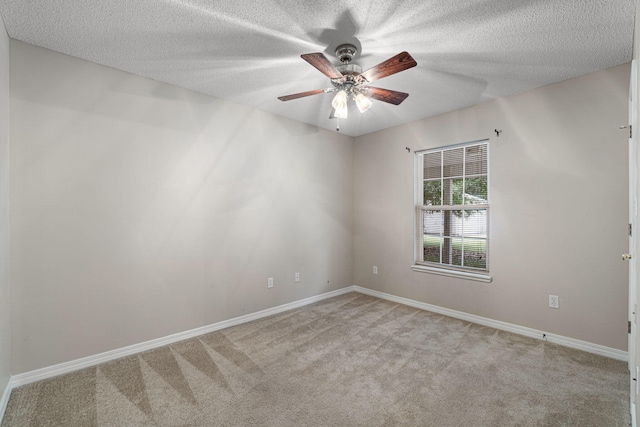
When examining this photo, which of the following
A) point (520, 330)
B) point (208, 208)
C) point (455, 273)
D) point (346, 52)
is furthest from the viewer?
point (455, 273)

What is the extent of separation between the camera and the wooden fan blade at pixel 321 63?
1.77 metres

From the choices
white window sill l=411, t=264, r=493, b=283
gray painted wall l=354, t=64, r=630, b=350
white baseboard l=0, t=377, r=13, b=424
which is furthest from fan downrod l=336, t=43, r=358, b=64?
white baseboard l=0, t=377, r=13, b=424

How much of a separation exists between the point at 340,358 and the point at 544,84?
3209 mm

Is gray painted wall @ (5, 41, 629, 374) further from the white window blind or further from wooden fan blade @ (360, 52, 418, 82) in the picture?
wooden fan blade @ (360, 52, 418, 82)

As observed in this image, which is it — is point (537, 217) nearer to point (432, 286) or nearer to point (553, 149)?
point (553, 149)

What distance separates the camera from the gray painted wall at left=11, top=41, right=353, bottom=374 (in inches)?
86.2

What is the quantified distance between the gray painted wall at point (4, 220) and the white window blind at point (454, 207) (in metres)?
3.96

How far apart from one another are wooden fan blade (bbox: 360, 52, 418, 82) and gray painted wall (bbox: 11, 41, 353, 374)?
1819 millimetres

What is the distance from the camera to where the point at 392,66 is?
1918 mm

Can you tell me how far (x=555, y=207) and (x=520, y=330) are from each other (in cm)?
129

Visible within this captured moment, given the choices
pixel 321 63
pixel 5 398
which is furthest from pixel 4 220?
pixel 321 63

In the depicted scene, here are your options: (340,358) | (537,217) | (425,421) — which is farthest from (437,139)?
(425,421)

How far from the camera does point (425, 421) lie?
69.1 inches

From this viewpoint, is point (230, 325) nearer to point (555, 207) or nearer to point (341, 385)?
point (341, 385)
